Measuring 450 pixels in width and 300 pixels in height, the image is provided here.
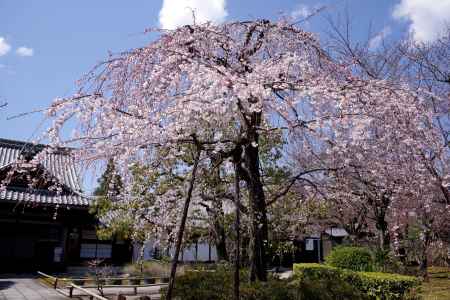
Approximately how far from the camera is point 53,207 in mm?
18125

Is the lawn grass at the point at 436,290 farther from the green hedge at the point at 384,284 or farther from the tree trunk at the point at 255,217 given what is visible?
the tree trunk at the point at 255,217

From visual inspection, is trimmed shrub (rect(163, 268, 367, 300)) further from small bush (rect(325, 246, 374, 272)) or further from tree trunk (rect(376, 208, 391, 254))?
tree trunk (rect(376, 208, 391, 254))

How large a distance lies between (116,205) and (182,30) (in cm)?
841

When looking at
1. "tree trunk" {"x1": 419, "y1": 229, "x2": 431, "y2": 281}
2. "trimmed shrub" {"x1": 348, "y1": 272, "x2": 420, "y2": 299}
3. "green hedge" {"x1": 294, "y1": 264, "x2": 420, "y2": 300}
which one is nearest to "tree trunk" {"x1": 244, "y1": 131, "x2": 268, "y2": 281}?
"green hedge" {"x1": 294, "y1": 264, "x2": 420, "y2": 300}

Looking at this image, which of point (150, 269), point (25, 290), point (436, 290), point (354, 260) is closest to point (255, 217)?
point (354, 260)

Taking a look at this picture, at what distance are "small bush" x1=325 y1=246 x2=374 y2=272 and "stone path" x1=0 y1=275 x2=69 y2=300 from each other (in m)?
9.13

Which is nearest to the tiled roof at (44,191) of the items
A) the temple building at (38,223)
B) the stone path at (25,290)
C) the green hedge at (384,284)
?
the temple building at (38,223)

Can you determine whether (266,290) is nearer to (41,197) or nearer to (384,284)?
(384,284)

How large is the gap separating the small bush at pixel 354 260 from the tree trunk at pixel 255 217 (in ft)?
21.4

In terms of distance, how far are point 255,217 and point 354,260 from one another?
23.3 feet

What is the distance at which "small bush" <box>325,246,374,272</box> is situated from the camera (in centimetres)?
1355

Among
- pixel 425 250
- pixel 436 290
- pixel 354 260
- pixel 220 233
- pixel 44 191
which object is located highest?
pixel 44 191

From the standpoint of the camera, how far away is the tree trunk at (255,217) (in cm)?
815

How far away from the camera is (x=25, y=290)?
1293cm
